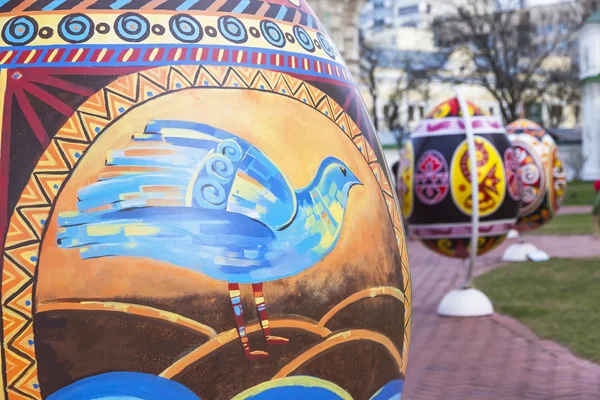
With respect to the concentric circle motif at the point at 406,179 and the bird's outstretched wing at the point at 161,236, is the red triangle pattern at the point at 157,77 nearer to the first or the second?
the bird's outstretched wing at the point at 161,236

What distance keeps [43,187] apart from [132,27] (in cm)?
40

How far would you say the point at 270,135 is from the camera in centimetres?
213

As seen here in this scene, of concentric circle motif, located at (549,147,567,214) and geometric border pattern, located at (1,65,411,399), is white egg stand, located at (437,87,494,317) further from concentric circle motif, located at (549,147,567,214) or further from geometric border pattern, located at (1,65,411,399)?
geometric border pattern, located at (1,65,411,399)

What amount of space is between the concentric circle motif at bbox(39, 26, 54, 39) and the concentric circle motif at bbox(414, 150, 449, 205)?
21.2 ft

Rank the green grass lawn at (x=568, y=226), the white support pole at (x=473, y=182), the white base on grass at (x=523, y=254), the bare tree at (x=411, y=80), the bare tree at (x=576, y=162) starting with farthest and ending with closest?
1. the bare tree at (x=576, y=162)
2. the bare tree at (x=411, y=80)
3. the green grass lawn at (x=568, y=226)
4. the white base on grass at (x=523, y=254)
5. the white support pole at (x=473, y=182)

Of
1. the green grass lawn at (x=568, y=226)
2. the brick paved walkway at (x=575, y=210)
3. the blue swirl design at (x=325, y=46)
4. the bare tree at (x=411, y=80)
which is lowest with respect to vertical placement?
the brick paved walkway at (x=575, y=210)

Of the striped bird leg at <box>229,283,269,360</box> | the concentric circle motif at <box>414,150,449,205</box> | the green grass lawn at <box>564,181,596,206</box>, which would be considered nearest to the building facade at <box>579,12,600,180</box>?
the green grass lawn at <box>564,181,596,206</box>

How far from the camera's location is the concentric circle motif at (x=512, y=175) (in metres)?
8.51

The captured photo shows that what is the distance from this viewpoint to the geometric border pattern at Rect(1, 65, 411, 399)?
196 centimetres

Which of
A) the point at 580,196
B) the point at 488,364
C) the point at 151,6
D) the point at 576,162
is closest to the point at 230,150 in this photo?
the point at 151,6

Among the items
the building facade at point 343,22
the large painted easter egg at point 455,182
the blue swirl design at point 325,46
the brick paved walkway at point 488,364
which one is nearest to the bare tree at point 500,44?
the building facade at point 343,22

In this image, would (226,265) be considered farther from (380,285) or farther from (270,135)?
(380,285)

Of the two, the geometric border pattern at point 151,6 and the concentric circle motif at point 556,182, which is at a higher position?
the geometric border pattern at point 151,6

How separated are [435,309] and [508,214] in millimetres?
1524
